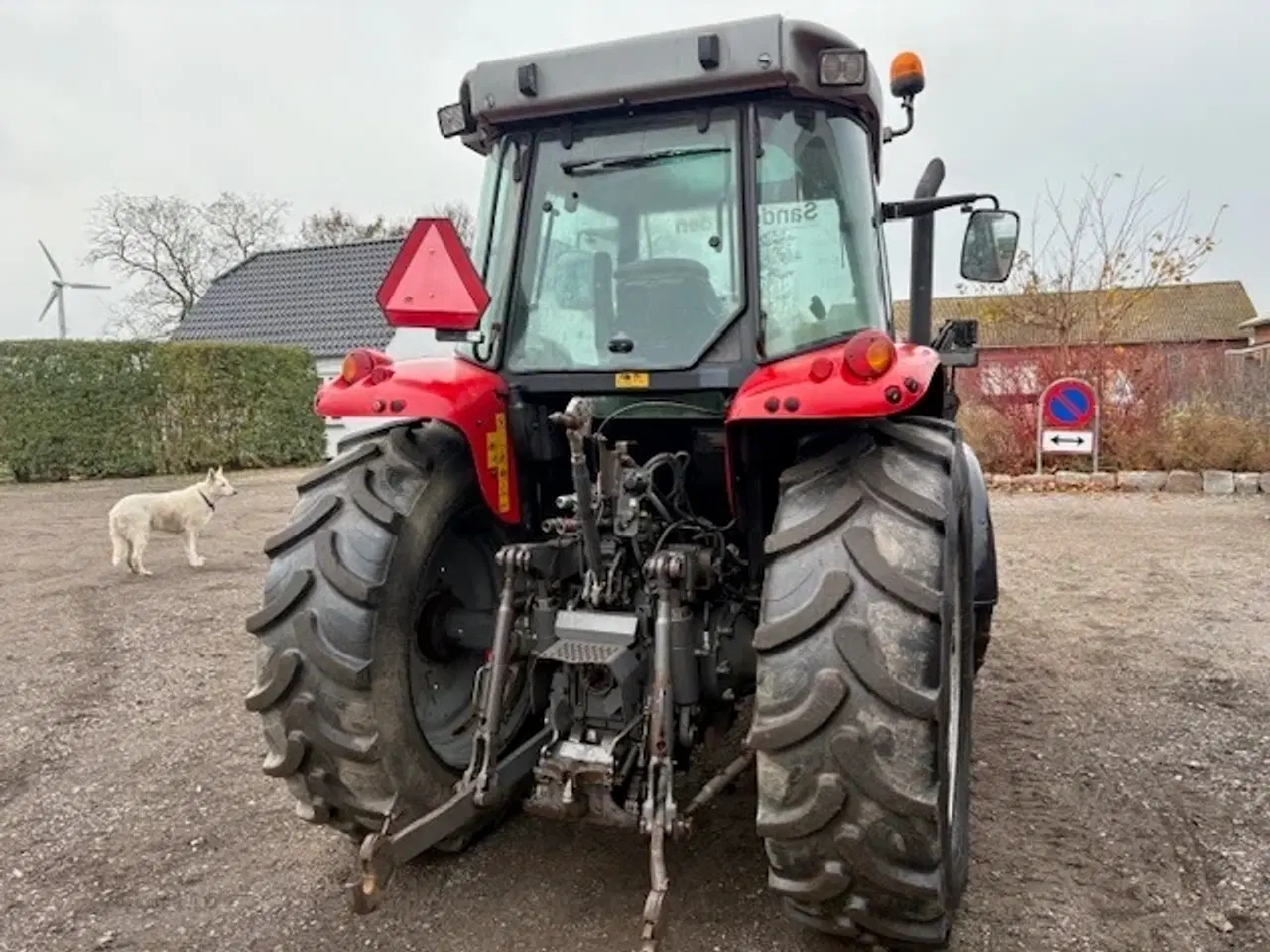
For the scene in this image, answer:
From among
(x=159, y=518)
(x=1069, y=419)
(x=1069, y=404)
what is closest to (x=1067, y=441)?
(x=1069, y=419)

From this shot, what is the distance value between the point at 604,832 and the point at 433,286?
172cm

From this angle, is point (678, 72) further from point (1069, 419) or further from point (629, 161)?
point (1069, 419)

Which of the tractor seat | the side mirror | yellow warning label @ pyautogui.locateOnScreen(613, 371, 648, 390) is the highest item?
the side mirror

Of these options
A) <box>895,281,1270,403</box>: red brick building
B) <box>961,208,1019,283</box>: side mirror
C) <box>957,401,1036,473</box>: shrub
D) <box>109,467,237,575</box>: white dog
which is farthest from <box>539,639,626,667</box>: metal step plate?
<box>957,401,1036,473</box>: shrub

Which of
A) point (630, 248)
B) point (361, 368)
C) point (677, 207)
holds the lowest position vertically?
point (361, 368)

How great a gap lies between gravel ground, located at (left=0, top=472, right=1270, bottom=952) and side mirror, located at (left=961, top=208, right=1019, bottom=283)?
1.79 m

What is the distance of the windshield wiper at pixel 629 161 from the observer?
8.81 ft

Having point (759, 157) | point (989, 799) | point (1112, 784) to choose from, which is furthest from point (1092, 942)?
point (759, 157)

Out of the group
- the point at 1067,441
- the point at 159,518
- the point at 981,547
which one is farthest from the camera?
the point at 1067,441

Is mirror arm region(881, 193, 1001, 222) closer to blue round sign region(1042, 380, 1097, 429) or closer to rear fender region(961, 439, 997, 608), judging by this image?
rear fender region(961, 439, 997, 608)

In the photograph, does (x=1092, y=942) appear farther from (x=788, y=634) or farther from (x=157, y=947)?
(x=157, y=947)

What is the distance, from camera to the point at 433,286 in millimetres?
2416

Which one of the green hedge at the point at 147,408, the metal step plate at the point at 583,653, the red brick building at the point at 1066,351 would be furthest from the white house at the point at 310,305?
the metal step plate at the point at 583,653

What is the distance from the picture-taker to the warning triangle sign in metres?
2.40
